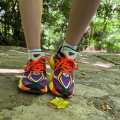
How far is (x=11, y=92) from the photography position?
870 mm

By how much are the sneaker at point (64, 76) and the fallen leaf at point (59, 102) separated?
35 mm

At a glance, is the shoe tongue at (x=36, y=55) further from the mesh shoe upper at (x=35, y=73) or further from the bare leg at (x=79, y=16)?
the bare leg at (x=79, y=16)

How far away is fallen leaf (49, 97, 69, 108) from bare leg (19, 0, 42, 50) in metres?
0.45

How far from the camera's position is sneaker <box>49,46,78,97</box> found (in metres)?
0.86

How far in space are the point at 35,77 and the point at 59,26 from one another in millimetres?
4171

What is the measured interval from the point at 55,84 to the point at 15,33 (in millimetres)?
3939

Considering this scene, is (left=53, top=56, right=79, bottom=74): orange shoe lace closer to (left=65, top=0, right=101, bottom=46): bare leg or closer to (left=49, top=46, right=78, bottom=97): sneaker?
(left=49, top=46, right=78, bottom=97): sneaker

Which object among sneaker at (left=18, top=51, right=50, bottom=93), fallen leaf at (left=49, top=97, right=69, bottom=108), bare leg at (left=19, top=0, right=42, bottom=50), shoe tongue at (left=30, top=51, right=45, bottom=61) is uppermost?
bare leg at (left=19, top=0, right=42, bottom=50)

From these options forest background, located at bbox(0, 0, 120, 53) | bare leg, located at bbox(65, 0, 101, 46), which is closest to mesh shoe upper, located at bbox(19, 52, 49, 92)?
bare leg, located at bbox(65, 0, 101, 46)

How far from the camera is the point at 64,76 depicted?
929 mm

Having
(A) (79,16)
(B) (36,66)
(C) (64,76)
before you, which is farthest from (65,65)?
(A) (79,16)

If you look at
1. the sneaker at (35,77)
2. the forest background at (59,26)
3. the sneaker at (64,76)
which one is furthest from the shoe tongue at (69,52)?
the forest background at (59,26)

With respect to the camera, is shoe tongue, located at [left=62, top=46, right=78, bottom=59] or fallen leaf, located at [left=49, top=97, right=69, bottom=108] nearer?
fallen leaf, located at [left=49, top=97, right=69, bottom=108]

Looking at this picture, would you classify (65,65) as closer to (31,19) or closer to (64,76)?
(64,76)
